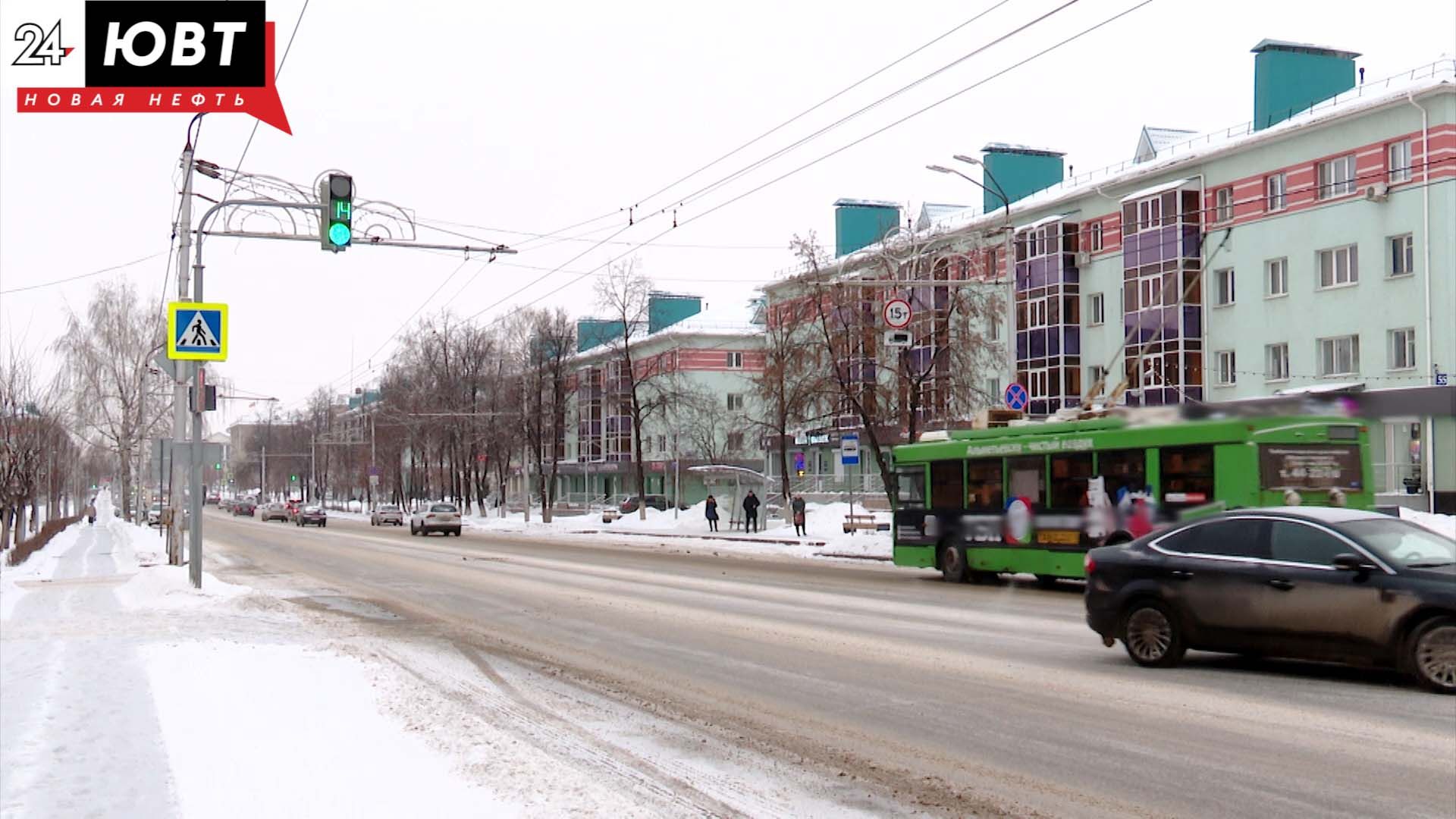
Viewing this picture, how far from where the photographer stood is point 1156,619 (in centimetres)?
1208

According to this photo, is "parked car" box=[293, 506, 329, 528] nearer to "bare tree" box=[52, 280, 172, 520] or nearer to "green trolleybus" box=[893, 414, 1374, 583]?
"bare tree" box=[52, 280, 172, 520]

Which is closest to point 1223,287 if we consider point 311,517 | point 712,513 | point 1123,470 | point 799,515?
point 799,515

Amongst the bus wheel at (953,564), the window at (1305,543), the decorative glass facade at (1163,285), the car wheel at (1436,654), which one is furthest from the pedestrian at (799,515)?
the car wheel at (1436,654)

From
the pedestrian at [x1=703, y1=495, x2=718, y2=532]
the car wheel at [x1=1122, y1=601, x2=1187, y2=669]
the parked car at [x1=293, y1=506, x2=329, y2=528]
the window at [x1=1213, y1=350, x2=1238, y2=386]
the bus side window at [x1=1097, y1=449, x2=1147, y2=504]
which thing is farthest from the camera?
the parked car at [x1=293, y1=506, x2=329, y2=528]

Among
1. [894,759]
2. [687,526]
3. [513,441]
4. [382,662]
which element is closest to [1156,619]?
[894,759]

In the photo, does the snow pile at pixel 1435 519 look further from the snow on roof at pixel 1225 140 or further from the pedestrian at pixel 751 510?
the pedestrian at pixel 751 510

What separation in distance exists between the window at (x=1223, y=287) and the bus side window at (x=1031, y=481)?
40.6m

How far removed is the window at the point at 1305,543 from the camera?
1041 cm

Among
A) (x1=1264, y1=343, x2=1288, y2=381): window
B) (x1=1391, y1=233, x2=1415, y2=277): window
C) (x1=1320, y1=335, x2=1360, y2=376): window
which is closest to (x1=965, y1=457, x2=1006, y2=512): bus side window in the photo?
(x1=1391, y1=233, x2=1415, y2=277): window

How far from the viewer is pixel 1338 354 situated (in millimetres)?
36031

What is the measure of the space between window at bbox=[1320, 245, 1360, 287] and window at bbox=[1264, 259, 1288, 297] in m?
2.52

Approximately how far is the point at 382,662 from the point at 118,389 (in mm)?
63603

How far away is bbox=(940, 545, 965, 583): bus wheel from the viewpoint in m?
24.2

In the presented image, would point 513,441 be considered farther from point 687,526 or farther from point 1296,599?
point 1296,599
